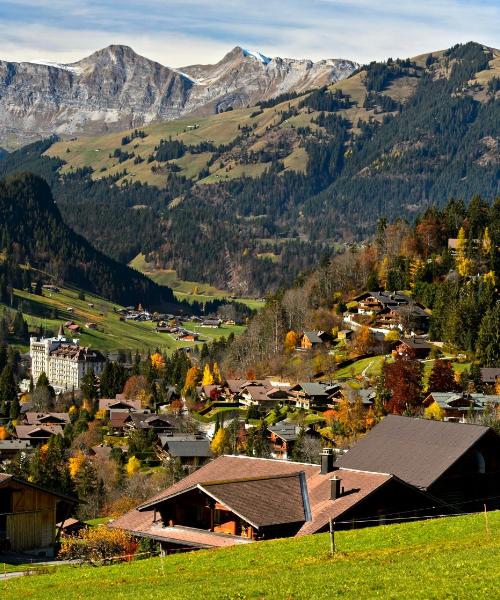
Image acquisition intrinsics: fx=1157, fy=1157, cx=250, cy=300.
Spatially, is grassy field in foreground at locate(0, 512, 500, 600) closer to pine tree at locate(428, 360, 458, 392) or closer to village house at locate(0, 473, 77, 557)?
village house at locate(0, 473, 77, 557)

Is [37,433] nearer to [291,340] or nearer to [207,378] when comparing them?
[207,378]

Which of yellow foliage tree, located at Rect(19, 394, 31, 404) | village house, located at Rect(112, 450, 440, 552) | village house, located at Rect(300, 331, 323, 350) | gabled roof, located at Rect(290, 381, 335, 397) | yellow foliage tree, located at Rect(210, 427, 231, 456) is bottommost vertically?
yellow foliage tree, located at Rect(19, 394, 31, 404)

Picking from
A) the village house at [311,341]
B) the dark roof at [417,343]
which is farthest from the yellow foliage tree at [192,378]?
the dark roof at [417,343]

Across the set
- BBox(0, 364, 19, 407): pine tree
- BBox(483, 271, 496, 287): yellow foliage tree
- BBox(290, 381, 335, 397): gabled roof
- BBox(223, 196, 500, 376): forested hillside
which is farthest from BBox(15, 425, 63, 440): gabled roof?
BBox(483, 271, 496, 287): yellow foliage tree

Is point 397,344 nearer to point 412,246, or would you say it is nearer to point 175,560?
point 412,246

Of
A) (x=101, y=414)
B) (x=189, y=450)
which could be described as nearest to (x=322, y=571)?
(x=189, y=450)

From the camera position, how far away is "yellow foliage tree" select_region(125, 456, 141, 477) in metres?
112

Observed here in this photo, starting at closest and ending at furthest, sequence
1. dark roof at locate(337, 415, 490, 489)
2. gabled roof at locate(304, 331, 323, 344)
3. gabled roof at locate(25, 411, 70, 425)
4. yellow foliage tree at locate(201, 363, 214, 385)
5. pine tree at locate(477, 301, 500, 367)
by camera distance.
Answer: dark roof at locate(337, 415, 490, 489) < pine tree at locate(477, 301, 500, 367) < gabled roof at locate(25, 411, 70, 425) < gabled roof at locate(304, 331, 323, 344) < yellow foliage tree at locate(201, 363, 214, 385)

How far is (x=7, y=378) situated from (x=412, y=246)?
64.3 metres

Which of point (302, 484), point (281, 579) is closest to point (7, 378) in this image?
point (302, 484)

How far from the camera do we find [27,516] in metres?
51.0

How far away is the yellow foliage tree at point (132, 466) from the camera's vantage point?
112325 millimetres

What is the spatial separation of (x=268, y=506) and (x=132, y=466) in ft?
240

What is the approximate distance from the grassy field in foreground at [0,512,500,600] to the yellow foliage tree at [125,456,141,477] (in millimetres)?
71394
